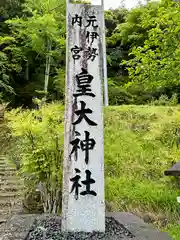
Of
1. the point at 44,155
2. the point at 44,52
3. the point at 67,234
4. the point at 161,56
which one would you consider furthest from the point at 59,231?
the point at 44,52

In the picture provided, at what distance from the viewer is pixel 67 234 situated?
2959 millimetres

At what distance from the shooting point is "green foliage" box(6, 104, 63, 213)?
3951 millimetres

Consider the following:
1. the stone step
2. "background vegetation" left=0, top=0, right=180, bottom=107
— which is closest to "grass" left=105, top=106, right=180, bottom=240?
the stone step

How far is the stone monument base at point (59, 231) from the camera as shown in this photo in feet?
9.25

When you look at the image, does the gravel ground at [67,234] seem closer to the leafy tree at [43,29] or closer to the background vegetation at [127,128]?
the background vegetation at [127,128]

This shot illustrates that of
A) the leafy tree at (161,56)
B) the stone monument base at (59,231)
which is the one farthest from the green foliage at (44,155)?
the leafy tree at (161,56)

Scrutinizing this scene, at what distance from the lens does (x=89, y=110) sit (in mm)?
3121

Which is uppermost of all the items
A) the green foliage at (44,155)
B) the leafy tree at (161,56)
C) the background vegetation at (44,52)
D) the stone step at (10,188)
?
the background vegetation at (44,52)

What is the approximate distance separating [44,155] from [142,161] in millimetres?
2621

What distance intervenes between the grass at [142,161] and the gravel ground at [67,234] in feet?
2.66

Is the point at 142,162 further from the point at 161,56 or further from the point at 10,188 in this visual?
the point at 10,188

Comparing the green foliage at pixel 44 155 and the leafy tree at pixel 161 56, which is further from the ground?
the leafy tree at pixel 161 56

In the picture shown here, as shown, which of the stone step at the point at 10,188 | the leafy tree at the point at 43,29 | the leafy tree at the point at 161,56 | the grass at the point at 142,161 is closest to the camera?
the grass at the point at 142,161

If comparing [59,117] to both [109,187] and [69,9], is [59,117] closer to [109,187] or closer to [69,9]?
[109,187]
